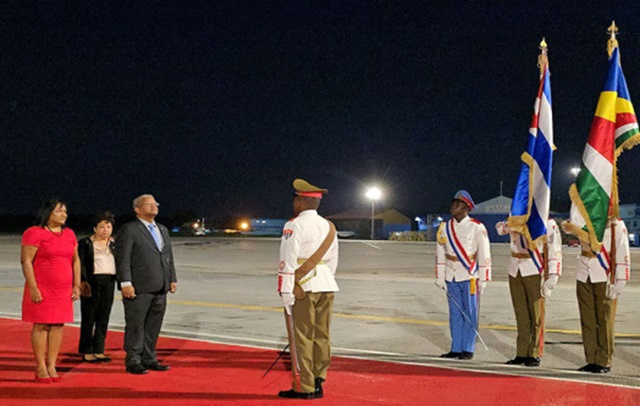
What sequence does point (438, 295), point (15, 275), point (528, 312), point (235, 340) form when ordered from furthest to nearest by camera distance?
point (15, 275), point (438, 295), point (235, 340), point (528, 312)

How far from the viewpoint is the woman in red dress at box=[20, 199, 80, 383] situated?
24.6 ft

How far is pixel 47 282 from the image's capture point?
7570 millimetres

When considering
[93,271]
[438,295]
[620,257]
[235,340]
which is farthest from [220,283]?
[620,257]

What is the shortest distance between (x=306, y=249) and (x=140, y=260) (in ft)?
7.07

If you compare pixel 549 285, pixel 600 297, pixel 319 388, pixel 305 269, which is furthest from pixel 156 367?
pixel 600 297

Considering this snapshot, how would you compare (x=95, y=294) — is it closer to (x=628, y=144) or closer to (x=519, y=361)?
(x=519, y=361)

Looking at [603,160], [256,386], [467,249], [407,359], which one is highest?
[603,160]

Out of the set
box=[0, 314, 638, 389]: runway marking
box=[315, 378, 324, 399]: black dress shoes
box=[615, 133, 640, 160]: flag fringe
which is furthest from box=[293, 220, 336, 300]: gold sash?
box=[615, 133, 640, 160]: flag fringe

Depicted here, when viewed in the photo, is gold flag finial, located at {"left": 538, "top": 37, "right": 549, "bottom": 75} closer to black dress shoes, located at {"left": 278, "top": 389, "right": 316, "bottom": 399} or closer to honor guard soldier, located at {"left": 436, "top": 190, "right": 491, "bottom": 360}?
honor guard soldier, located at {"left": 436, "top": 190, "right": 491, "bottom": 360}

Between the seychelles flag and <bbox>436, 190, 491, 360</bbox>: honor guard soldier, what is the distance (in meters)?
1.04

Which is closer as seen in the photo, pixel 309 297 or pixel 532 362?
pixel 309 297

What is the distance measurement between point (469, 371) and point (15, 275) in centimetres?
1779

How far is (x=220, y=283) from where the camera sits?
20172 mm

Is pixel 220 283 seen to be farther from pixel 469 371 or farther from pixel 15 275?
pixel 469 371
